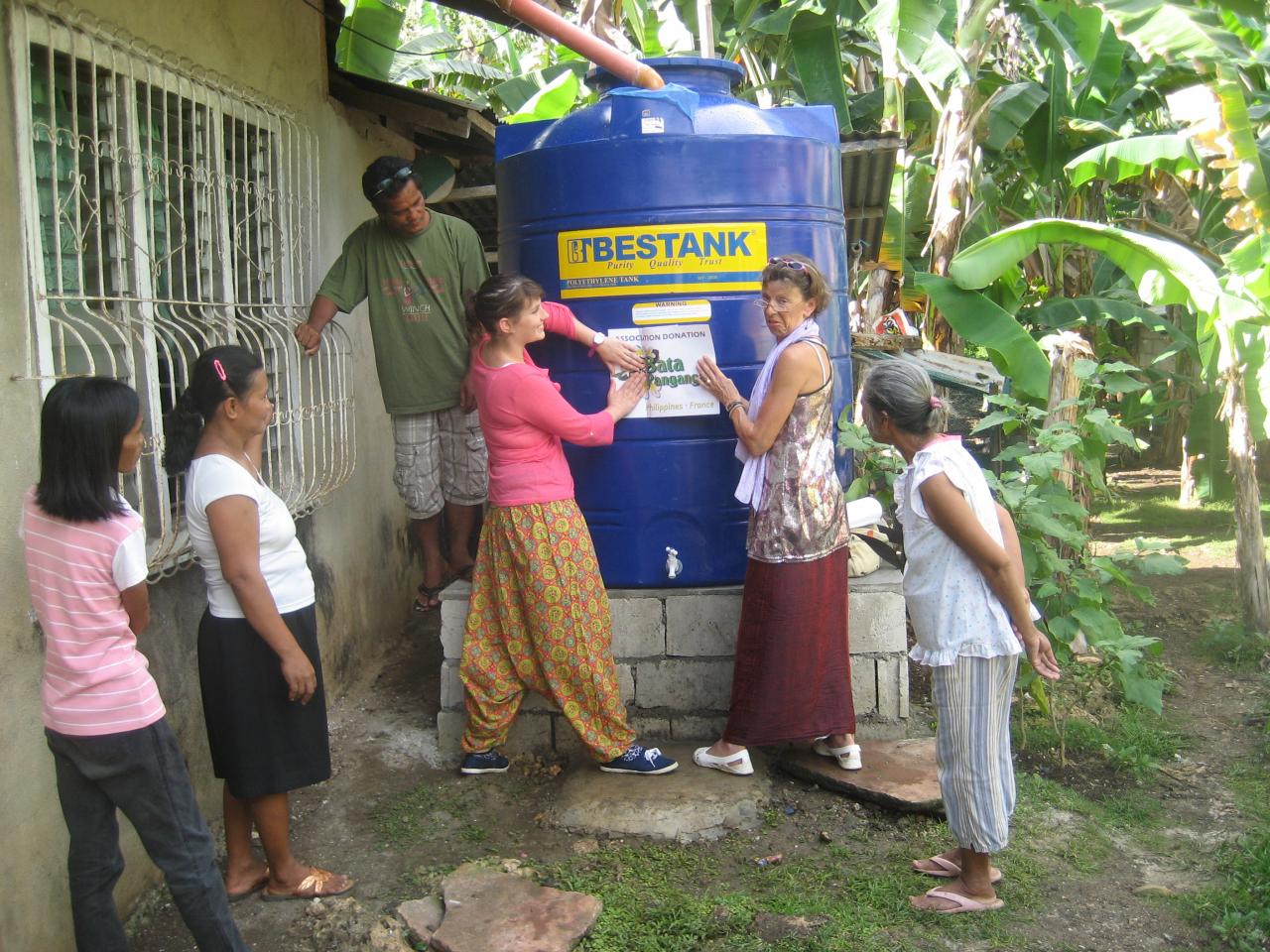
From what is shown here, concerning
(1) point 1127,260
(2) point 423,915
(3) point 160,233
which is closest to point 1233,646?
(1) point 1127,260

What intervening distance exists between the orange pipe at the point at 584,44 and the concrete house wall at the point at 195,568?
97 centimetres

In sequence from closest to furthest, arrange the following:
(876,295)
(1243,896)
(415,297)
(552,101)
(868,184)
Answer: (1243,896), (415,297), (868,184), (552,101), (876,295)

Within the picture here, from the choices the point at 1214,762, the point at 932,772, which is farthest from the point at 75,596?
the point at 1214,762

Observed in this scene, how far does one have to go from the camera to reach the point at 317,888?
3156mm

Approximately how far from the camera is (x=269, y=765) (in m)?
2.98

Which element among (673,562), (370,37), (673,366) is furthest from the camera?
(370,37)

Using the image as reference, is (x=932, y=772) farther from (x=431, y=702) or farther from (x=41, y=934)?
(x=41, y=934)

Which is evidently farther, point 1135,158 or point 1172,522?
point 1172,522

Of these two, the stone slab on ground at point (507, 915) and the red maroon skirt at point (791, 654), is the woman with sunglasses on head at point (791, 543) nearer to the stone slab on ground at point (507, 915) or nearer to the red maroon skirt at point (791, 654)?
the red maroon skirt at point (791, 654)

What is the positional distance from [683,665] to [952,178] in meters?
3.75

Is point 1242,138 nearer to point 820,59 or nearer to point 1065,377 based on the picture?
point 1065,377

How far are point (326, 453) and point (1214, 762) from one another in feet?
11.9

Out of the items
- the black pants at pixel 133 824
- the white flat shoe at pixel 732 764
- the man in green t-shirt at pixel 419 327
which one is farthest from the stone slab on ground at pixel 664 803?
the black pants at pixel 133 824

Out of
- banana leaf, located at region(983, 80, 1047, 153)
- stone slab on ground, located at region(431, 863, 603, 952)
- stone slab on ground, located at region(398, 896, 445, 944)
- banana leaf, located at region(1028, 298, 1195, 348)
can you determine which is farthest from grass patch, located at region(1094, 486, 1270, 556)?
stone slab on ground, located at region(398, 896, 445, 944)
